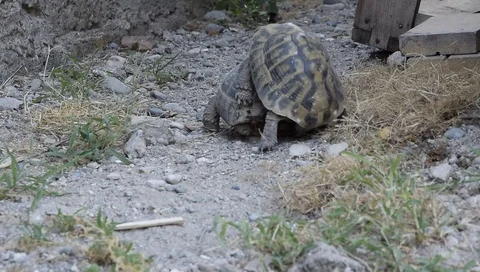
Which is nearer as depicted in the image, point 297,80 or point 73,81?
point 297,80

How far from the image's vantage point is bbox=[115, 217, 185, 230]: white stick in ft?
11.3

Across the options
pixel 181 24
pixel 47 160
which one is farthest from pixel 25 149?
pixel 181 24

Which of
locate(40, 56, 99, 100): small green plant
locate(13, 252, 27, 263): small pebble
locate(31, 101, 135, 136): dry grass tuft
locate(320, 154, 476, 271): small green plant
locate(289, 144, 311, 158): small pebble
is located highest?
locate(320, 154, 476, 271): small green plant

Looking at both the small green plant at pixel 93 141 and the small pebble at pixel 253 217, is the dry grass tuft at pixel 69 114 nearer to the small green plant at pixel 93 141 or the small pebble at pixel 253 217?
the small green plant at pixel 93 141

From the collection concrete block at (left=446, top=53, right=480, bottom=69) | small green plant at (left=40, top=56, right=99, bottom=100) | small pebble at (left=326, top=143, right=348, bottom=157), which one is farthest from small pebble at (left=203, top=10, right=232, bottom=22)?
small pebble at (left=326, top=143, right=348, bottom=157)

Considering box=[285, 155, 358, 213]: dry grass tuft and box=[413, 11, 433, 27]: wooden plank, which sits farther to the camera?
box=[413, 11, 433, 27]: wooden plank

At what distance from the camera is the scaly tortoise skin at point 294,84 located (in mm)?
4461

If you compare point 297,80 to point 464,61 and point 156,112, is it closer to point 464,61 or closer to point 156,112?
point 156,112

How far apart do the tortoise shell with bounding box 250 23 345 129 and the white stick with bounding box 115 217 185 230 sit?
3.68 ft

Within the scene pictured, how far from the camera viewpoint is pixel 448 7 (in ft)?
19.9

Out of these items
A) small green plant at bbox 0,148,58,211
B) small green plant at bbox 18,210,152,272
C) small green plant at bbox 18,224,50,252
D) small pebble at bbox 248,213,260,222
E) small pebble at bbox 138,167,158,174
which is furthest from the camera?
small pebble at bbox 138,167,158,174

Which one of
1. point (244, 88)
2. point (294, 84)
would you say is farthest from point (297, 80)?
point (244, 88)

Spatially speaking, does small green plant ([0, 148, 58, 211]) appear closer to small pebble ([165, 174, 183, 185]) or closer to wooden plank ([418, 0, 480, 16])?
small pebble ([165, 174, 183, 185])

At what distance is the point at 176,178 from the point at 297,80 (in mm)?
867
